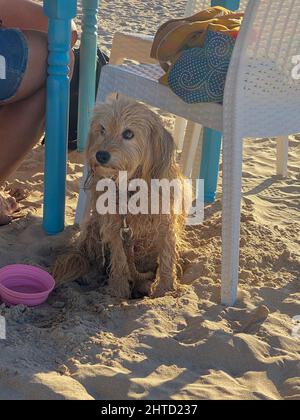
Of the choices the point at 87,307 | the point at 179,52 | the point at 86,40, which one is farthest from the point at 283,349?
the point at 86,40

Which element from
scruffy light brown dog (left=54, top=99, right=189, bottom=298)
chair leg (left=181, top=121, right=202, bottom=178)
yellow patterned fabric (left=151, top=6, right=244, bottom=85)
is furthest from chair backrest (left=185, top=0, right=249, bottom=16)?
scruffy light brown dog (left=54, top=99, right=189, bottom=298)

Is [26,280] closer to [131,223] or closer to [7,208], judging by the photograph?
[131,223]

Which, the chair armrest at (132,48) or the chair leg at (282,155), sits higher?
the chair armrest at (132,48)

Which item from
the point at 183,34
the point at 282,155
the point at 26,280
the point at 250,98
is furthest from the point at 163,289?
the point at 282,155

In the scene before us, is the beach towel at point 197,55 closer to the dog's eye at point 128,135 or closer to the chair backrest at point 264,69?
the chair backrest at point 264,69

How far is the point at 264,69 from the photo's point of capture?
2834 mm

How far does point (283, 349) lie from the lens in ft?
8.54

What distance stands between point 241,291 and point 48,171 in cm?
105

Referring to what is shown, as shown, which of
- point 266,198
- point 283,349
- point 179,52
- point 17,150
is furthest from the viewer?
point 266,198

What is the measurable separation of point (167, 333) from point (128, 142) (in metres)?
0.77

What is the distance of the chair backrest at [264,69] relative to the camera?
2742 millimetres

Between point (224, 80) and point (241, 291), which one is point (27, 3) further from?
point (241, 291)

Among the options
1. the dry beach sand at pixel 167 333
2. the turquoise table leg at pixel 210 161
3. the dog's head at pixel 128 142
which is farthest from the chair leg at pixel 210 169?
the dog's head at pixel 128 142

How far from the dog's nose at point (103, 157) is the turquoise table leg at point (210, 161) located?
124 centimetres
